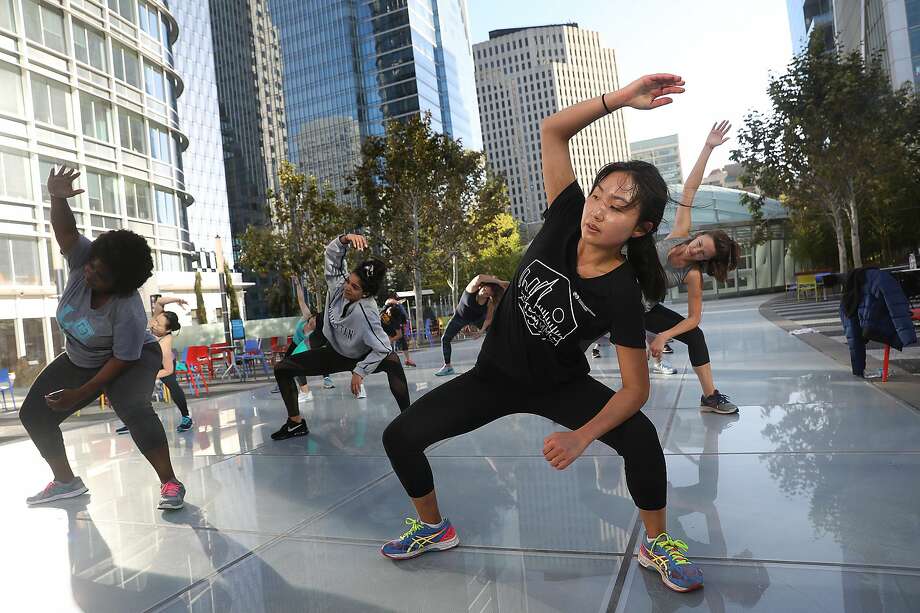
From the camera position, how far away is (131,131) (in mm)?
25422

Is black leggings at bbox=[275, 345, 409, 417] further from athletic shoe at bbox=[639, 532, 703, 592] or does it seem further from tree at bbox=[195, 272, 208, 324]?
tree at bbox=[195, 272, 208, 324]

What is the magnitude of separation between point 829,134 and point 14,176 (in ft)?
75.0

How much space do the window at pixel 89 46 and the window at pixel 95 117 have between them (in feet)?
4.14

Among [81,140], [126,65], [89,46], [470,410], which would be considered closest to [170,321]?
[470,410]

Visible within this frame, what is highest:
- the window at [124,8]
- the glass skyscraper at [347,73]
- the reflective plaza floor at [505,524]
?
the glass skyscraper at [347,73]

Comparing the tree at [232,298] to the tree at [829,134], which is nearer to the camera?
the tree at [829,134]

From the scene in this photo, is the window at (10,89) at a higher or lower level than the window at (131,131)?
lower

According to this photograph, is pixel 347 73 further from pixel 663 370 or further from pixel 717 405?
pixel 717 405

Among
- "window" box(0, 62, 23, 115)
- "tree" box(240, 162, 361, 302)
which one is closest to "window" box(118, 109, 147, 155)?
"tree" box(240, 162, 361, 302)

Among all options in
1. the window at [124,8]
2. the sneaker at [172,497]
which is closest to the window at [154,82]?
the window at [124,8]

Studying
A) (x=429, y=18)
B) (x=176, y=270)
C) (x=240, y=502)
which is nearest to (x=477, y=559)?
(x=240, y=502)

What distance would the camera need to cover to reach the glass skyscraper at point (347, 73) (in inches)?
3516

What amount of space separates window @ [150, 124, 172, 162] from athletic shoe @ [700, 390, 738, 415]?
27940mm

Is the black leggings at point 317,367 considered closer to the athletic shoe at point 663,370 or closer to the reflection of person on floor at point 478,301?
the reflection of person on floor at point 478,301
